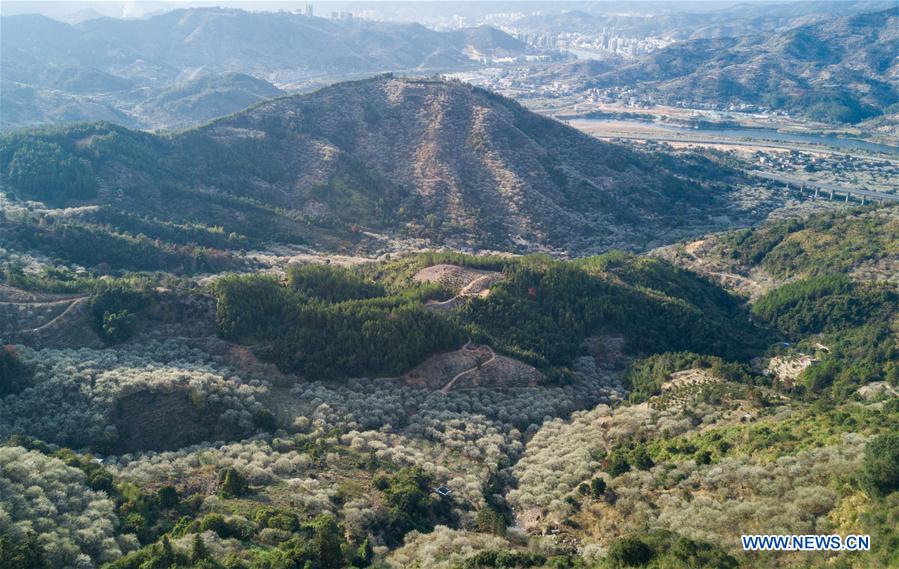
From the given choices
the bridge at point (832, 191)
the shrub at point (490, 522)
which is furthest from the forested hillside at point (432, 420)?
the bridge at point (832, 191)

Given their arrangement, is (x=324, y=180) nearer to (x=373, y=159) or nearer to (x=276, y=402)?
(x=373, y=159)

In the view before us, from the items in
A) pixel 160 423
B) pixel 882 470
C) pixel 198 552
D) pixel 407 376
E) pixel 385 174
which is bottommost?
pixel 407 376

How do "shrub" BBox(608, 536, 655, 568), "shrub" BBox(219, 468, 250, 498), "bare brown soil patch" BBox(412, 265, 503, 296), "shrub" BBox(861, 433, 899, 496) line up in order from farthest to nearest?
"bare brown soil patch" BBox(412, 265, 503, 296), "shrub" BBox(219, 468, 250, 498), "shrub" BBox(608, 536, 655, 568), "shrub" BBox(861, 433, 899, 496)

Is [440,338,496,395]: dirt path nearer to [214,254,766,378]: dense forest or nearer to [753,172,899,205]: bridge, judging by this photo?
[214,254,766,378]: dense forest

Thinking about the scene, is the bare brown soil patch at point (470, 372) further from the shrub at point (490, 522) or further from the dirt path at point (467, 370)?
the shrub at point (490, 522)

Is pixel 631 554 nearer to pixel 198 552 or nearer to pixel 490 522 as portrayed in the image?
pixel 490 522

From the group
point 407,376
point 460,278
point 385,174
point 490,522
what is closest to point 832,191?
point 385,174

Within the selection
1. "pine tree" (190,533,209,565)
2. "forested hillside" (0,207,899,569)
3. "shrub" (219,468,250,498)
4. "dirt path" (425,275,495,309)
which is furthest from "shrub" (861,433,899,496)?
"dirt path" (425,275,495,309)
